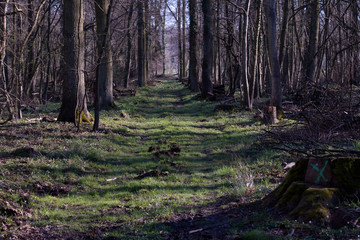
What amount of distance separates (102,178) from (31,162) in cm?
183

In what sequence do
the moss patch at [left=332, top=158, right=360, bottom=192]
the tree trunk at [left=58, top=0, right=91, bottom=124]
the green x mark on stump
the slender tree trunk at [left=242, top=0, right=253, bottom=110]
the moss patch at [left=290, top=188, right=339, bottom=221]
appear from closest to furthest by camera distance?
the moss patch at [left=290, top=188, right=339, bottom=221] → the moss patch at [left=332, top=158, right=360, bottom=192] → the green x mark on stump → the tree trunk at [left=58, top=0, right=91, bottom=124] → the slender tree trunk at [left=242, top=0, right=253, bottom=110]

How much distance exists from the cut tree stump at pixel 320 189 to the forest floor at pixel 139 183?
24 cm

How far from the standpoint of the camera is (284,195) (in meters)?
5.79

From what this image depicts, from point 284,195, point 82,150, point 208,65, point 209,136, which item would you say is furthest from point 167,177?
point 208,65

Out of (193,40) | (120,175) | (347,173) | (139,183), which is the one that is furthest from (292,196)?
(193,40)

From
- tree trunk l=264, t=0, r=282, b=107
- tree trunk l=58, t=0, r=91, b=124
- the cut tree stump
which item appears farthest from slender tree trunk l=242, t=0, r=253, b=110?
the cut tree stump

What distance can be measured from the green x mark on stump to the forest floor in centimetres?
84

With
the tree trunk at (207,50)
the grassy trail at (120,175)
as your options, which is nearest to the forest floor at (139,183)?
the grassy trail at (120,175)

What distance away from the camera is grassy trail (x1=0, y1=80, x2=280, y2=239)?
6.32 m

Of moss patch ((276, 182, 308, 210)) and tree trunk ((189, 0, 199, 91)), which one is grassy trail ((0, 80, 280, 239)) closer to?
moss patch ((276, 182, 308, 210))

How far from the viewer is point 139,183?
8695 mm

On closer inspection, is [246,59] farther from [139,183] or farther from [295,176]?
[295,176]

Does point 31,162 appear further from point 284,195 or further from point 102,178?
point 284,195

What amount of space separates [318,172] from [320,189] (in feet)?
1.18
